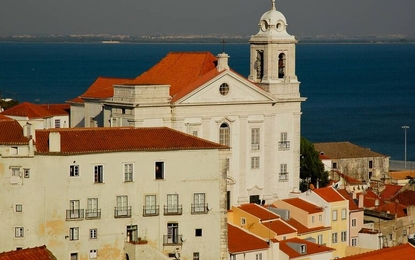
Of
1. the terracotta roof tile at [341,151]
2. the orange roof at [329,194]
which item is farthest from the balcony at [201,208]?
the terracotta roof tile at [341,151]

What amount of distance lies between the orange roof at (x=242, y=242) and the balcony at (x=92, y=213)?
5.76 m

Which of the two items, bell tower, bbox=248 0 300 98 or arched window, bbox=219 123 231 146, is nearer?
arched window, bbox=219 123 231 146

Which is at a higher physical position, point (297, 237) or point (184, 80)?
point (184, 80)

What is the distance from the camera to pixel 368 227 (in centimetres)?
5691

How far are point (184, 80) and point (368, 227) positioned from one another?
10761mm

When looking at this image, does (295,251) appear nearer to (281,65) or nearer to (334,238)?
(334,238)

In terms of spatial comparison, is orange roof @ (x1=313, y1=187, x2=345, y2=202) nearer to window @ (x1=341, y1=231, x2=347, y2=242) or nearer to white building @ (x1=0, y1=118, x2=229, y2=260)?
window @ (x1=341, y1=231, x2=347, y2=242)

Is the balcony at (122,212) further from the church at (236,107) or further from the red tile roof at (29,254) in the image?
the church at (236,107)

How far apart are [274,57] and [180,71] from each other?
16.5 ft

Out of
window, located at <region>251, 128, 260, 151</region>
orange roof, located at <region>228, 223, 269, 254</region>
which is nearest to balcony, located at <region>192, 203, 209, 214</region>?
orange roof, located at <region>228, 223, 269, 254</region>

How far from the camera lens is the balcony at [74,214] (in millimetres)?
44341

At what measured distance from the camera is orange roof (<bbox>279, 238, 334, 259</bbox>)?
164ft

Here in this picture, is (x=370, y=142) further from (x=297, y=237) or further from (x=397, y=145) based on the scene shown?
(x=297, y=237)

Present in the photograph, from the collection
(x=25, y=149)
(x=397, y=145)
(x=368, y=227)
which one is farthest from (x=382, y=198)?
(x=397, y=145)
